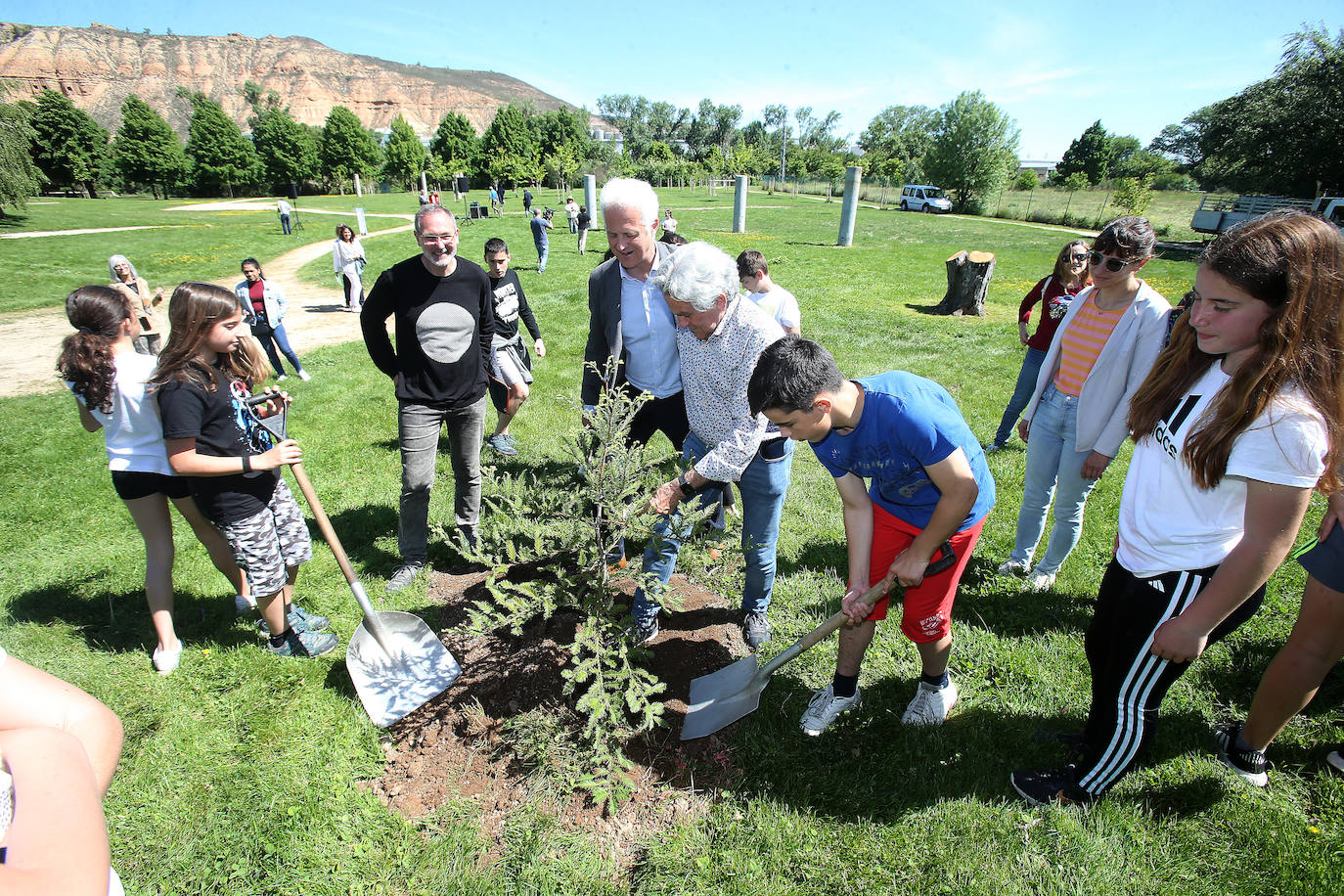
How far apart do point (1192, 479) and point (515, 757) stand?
3.03 m

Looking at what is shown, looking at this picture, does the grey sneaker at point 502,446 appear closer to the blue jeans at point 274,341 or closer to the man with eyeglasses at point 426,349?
the man with eyeglasses at point 426,349

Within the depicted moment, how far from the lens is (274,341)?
8594 millimetres

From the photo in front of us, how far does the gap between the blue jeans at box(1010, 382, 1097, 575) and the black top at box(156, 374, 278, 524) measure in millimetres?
4743

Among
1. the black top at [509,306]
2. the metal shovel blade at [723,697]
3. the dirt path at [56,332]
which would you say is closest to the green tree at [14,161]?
the dirt path at [56,332]

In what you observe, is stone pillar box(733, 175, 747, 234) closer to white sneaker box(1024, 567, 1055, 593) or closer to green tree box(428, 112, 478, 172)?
white sneaker box(1024, 567, 1055, 593)

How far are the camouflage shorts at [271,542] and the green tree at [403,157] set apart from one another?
77.3 meters

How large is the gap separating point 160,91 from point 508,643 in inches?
6979

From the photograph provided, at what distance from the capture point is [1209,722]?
3014mm

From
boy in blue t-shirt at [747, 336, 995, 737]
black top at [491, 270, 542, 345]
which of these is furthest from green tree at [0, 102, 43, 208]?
boy in blue t-shirt at [747, 336, 995, 737]

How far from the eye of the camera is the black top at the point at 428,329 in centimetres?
376

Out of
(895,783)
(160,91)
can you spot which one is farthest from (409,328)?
(160,91)

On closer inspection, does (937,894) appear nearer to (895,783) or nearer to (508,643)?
(895,783)

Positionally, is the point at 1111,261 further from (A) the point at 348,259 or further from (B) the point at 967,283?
(A) the point at 348,259

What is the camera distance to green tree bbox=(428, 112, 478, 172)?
229 feet
